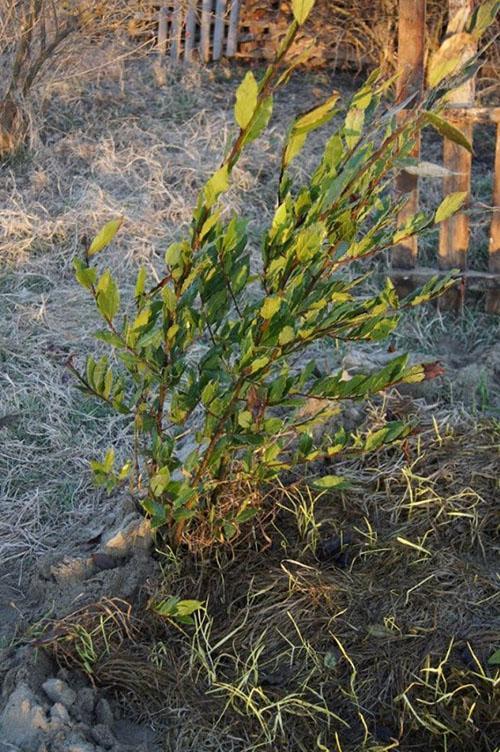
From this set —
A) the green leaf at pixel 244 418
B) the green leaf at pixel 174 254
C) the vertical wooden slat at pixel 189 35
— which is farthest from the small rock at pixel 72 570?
the vertical wooden slat at pixel 189 35

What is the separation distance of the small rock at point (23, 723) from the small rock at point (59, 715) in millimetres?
17

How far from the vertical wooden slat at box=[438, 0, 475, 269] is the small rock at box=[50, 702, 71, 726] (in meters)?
3.00

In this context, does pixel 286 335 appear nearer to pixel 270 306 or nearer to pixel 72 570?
pixel 270 306

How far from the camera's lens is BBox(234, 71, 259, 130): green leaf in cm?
182

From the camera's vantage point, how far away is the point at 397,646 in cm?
243

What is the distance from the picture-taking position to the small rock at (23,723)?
2137 millimetres

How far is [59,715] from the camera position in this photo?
2182 mm

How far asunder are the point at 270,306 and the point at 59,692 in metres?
0.99

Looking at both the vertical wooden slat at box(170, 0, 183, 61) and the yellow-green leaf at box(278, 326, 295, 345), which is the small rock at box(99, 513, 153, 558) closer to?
the yellow-green leaf at box(278, 326, 295, 345)

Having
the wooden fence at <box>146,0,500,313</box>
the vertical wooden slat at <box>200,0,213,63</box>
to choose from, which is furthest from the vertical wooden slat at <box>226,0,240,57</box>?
the wooden fence at <box>146,0,500,313</box>

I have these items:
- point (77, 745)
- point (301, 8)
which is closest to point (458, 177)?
point (301, 8)

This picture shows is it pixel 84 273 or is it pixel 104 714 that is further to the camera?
pixel 104 714

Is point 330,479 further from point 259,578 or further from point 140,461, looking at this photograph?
point 140,461

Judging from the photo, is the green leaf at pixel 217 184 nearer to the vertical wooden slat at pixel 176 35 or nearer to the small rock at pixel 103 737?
the small rock at pixel 103 737
